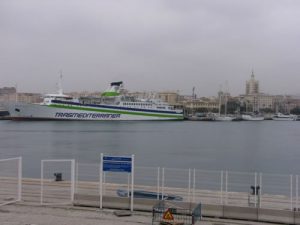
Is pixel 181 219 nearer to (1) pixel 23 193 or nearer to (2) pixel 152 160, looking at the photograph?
(1) pixel 23 193

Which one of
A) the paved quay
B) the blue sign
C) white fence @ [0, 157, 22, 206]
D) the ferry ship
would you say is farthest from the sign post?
the ferry ship

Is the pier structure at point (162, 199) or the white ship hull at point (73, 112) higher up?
the white ship hull at point (73, 112)

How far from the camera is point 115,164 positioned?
965cm

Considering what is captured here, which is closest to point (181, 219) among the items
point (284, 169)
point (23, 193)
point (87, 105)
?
point (23, 193)

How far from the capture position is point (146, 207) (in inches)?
375

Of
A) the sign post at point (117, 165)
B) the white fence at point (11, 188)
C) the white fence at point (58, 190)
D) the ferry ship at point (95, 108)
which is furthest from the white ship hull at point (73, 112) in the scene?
the sign post at point (117, 165)

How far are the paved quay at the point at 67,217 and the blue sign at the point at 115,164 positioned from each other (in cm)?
91

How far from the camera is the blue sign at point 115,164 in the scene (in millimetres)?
9547

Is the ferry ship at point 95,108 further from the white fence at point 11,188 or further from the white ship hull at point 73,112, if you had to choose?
the white fence at point 11,188

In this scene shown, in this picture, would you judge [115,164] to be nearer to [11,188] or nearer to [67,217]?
[67,217]

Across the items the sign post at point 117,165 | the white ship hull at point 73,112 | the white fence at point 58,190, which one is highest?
the white ship hull at point 73,112

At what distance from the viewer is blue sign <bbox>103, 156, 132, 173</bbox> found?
31.3 feet

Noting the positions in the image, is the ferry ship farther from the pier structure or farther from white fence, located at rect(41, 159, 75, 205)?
the pier structure

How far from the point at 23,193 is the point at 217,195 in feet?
17.2
